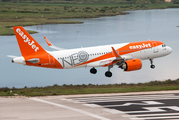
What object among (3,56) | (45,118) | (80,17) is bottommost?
(45,118)

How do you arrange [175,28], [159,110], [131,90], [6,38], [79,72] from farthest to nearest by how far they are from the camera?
[175,28], [6,38], [79,72], [131,90], [159,110]

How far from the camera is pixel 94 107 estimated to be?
33031 mm

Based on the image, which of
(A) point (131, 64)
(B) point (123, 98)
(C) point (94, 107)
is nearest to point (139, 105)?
(B) point (123, 98)

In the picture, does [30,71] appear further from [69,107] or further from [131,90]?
[69,107]

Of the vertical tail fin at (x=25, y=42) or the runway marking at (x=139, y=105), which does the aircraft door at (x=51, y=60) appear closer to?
the vertical tail fin at (x=25, y=42)

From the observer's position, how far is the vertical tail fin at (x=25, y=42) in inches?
Result: 1734

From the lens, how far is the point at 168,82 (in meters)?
50.6

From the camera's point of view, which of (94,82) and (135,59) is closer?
(135,59)

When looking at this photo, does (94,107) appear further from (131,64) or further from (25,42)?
(131,64)

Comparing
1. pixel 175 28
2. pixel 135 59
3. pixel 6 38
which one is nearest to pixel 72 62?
pixel 135 59

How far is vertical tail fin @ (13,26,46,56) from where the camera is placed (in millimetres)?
44031

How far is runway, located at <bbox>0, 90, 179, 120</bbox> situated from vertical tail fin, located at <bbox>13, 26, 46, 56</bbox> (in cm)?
976

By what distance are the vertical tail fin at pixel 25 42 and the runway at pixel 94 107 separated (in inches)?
384

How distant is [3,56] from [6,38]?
2656cm
